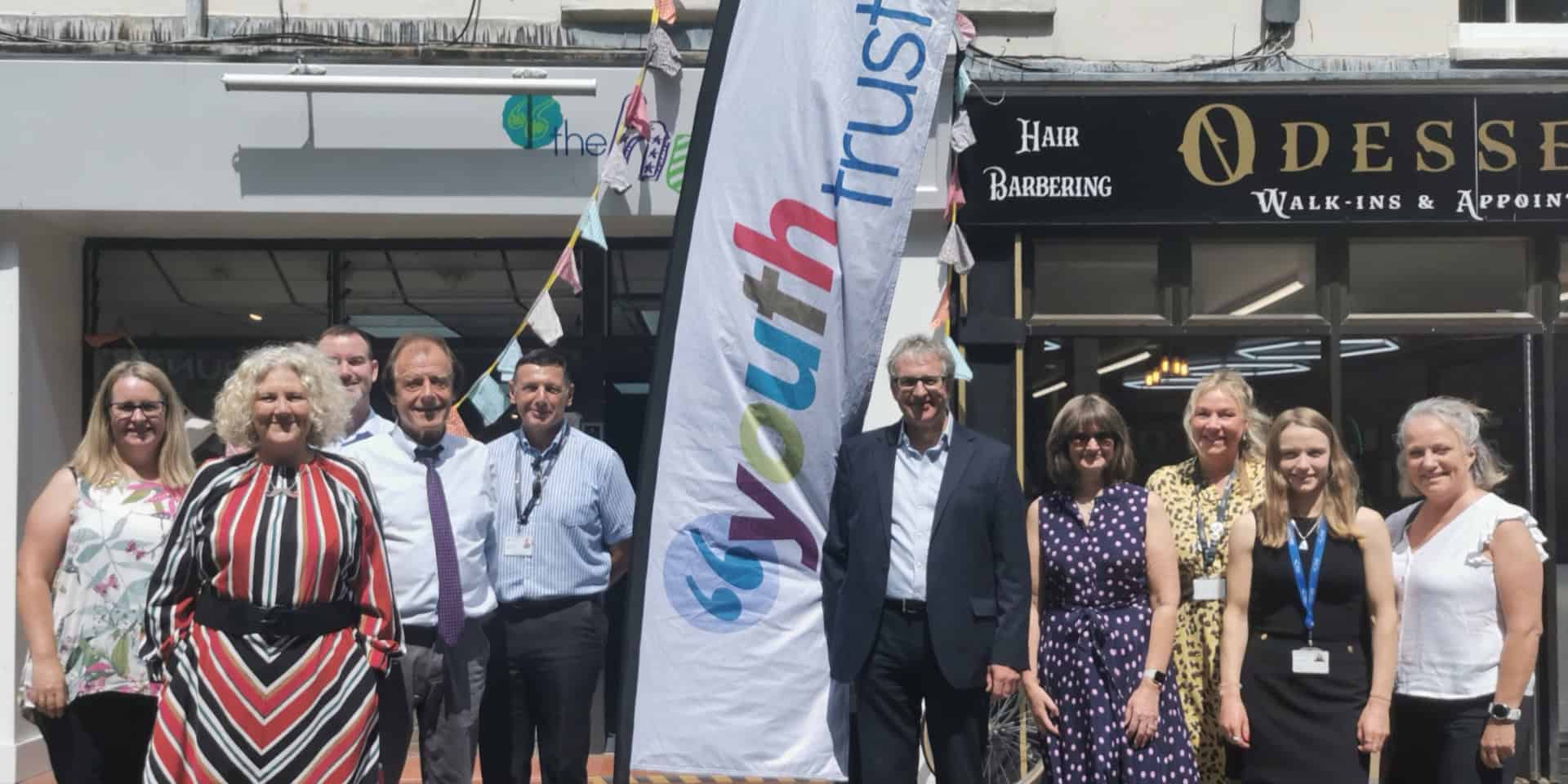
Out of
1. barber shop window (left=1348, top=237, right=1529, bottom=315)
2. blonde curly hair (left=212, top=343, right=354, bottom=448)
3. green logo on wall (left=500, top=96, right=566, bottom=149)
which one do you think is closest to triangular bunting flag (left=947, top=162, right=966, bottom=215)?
green logo on wall (left=500, top=96, right=566, bottom=149)

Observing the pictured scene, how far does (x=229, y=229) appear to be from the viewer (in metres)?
7.63

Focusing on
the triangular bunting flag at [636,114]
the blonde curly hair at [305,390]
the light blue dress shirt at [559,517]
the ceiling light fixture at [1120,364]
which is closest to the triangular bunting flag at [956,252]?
the ceiling light fixture at [1120,364]

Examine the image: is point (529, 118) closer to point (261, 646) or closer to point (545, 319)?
point (545, 319)

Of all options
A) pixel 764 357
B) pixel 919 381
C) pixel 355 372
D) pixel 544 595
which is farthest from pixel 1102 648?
pixel 355 372

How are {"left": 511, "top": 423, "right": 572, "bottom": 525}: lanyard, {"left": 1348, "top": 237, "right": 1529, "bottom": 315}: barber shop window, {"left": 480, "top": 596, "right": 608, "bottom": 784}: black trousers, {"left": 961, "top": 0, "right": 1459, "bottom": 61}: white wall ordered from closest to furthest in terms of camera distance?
{"left": 480, "top": 596, "right": 608, "bottom": 784}: black trousers
{"left": 511, "top": 423, "right": 572, "bottom": 525}: lanyard
{"left": 961, "top": 0, "right": 1459, "bottom": 61}: white wall
{"left": 1348, "top": 237, "right": 1529, "bottom": 315}: barber shop window

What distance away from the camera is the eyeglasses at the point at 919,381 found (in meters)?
4.73

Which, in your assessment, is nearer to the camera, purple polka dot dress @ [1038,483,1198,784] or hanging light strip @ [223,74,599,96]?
purple polka dot dress @ [1038,483,1198,784]

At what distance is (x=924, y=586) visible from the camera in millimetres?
4676

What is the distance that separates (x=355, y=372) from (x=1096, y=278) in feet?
13.1

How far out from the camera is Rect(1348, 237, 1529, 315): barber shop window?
764 centimetres

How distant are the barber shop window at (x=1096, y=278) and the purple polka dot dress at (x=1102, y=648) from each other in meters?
2.87

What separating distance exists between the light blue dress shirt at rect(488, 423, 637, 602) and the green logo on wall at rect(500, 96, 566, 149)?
2128 millimetres

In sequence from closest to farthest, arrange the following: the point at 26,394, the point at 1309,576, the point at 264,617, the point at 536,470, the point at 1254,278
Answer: the point at 264,617
the point at 1309,576
the point at 536,470
the point at 26,394
the point at 1254,278

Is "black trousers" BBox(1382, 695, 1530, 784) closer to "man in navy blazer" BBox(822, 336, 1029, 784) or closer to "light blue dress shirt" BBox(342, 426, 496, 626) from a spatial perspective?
"man in navy blazer" BBox(822, 336, 1029, 784)
